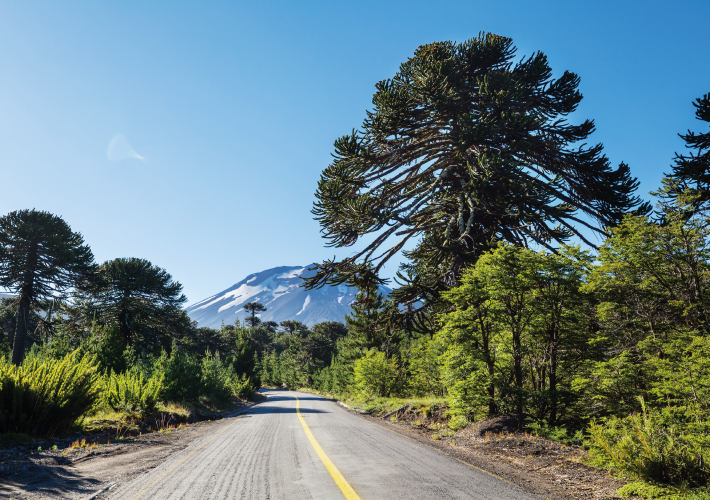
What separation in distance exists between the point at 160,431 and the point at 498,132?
50.8 ft

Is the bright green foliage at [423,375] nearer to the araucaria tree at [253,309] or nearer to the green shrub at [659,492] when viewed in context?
the green shrub at [659,492]

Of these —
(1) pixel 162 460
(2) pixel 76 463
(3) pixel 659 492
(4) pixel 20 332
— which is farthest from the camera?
(4) pixel 20 332

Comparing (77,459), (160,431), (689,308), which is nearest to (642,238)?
(689,308)

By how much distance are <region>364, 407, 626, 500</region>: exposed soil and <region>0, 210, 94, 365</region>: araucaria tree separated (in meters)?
30.3

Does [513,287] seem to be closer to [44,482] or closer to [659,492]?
[659,492]

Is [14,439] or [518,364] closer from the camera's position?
[14,439]

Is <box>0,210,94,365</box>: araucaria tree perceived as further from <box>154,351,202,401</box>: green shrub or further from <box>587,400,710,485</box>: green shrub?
<box>587,400,710,485</box>: green shrub

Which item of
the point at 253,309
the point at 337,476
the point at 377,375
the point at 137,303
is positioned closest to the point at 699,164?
the point at 337,476

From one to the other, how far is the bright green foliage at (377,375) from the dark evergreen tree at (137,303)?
1963cm

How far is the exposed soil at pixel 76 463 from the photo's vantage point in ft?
16.2

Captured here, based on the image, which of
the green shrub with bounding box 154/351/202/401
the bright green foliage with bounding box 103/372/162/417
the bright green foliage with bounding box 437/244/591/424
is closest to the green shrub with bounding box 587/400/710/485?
the bright green foliage with bounding box 437/244/591/424

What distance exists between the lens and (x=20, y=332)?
2644 centimetres

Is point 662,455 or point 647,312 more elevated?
point 647,312

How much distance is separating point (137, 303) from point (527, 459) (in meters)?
34.6
